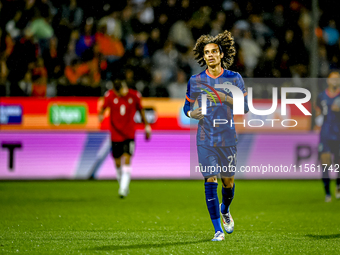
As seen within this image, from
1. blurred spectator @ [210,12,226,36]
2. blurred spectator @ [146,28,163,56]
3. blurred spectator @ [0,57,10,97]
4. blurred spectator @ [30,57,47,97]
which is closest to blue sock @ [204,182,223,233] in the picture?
blurred spectator @ [30,57,47,97]

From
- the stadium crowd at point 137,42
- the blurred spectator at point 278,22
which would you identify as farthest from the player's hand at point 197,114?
the blurred spectator at point 278,22

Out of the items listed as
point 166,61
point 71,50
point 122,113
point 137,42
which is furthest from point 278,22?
point 122,113

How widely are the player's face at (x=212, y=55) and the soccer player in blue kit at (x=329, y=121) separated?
181 inches

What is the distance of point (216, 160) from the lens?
602 centimetres

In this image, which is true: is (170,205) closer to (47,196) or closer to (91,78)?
(47,196)

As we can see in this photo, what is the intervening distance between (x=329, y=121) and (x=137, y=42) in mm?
6971

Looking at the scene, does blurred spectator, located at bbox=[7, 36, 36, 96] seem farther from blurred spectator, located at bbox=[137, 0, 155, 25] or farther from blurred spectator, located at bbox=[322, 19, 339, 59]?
blurred spectator, located at bbox=[322, 19, 339, 59]

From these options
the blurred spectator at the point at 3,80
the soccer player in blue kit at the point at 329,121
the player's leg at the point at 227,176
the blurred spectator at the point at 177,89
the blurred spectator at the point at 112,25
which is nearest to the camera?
the player's leg at the point at 227,176

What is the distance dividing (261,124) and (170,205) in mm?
6723

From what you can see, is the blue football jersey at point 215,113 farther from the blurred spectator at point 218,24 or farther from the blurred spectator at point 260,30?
the blurred spectator at point 260,30

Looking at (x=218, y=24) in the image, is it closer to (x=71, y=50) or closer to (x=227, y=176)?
(x=71, y=50)

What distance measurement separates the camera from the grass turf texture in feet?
18.5

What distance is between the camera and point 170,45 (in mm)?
15922

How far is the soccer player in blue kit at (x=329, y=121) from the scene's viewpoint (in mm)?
10180
